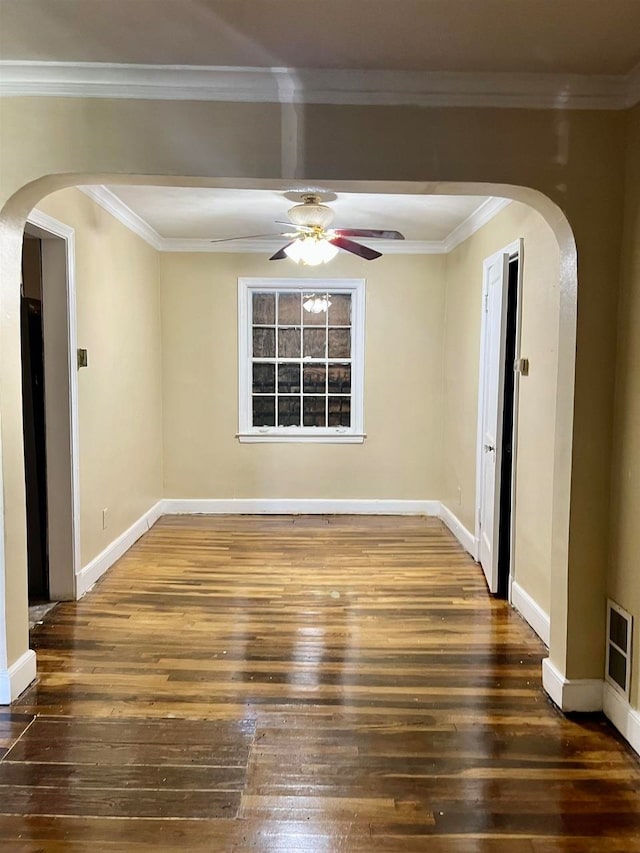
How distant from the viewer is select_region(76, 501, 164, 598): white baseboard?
12.6 ft

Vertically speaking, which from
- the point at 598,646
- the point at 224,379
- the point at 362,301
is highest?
the point at 362,301

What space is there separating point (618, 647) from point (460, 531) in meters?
2.52

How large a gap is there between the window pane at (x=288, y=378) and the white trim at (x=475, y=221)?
183 cm

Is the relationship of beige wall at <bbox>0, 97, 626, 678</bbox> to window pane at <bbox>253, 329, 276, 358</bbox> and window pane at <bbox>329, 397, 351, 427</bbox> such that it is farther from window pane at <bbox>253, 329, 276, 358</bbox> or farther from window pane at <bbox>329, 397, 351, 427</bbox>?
window pane at <bbox>329, 397, 351, 427</bbox>

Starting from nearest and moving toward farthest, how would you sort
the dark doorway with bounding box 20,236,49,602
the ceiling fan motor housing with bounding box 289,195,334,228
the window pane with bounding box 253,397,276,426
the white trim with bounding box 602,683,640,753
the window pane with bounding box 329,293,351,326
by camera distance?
1. the white trim with bounding box 602,683,640,753
2. the dark doorway with bounding box 20,236,49,602
3. the ceiling fan motor housing with bounding box 289,195,334,228
4. the window pane with bounding box 329,293,351,326
5. the window pane with bounding box 253,397,276,426

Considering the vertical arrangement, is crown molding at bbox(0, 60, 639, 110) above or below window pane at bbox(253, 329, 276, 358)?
above

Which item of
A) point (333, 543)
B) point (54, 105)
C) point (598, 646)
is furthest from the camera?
point (333, 543)

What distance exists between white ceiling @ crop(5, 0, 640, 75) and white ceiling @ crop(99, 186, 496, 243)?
4.60 feet

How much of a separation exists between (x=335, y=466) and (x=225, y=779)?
3.91 meters

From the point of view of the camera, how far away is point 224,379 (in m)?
5.84

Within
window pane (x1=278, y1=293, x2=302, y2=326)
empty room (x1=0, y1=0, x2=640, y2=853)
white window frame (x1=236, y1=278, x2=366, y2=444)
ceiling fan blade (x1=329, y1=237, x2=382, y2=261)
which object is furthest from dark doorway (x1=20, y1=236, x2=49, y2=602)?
window pane (x1=278, y1=293, x2=302, y2=326)

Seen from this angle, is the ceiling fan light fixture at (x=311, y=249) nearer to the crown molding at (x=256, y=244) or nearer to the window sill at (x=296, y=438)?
the crown molding at (x=256, y=244)

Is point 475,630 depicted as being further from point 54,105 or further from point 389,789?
point 54,105

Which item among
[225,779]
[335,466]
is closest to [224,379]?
[335,466]
